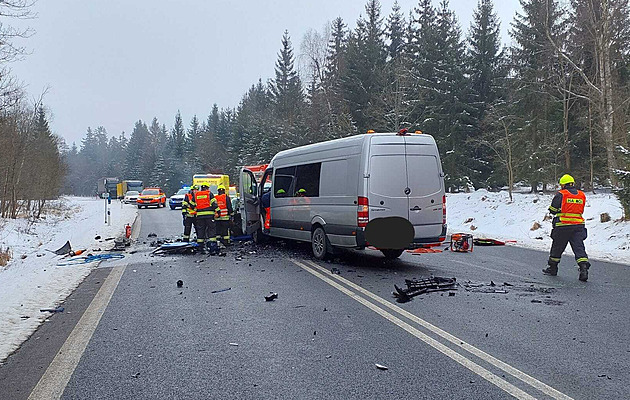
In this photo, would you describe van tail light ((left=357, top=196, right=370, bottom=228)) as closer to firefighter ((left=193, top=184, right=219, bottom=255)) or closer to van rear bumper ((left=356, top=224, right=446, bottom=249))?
van rear bumper ((left=356, top=224, right=446, bottom=249))

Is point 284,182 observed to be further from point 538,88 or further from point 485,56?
point 485,56

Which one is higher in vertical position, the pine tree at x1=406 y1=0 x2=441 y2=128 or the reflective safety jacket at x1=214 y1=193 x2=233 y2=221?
the pine tree at x1=406 y1=0 x2=441 y2=128

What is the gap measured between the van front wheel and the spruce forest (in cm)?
848

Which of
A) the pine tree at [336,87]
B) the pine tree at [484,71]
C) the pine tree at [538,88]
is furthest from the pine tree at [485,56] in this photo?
the pine tree at [336,87]

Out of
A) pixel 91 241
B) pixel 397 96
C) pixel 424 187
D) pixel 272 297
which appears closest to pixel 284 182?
pixel 424 187

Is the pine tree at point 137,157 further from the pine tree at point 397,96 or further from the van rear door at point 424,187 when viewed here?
the van rear door at point 424,187

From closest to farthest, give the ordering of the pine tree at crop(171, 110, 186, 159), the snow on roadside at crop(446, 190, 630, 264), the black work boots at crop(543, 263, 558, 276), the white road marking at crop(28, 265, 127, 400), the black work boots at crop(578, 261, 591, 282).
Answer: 1. the white road marking at crop(28, 265, 127, 400)
2. the black work boots at crop(578, 261, 591, 282)
3. the black work boots at crop(543, 263, 558, 276)
4. the snow on roadside at crop(446, 190, 630, 264)
5. the pine tree at crop(171, 110, 186, 159)

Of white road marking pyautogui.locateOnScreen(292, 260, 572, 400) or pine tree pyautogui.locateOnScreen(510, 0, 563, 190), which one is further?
pine tree pyautogui.locateOnScreen(510, 0, 563, 190)

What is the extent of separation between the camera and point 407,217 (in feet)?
34.6

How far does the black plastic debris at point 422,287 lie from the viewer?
785cm

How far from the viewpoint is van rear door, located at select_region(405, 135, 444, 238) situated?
10.6 metres

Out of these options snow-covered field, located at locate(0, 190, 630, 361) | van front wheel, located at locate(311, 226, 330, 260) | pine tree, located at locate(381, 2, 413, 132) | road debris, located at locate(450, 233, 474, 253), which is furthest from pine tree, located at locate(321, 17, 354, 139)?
van front wheel, located at locate(311, 226, 330, 260)

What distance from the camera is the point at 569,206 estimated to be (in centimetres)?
969

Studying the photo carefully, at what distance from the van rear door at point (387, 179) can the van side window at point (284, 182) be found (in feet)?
10.4
